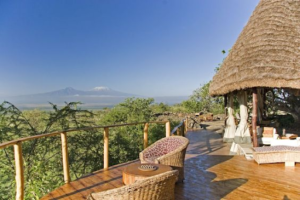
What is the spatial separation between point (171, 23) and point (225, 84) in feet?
82.1

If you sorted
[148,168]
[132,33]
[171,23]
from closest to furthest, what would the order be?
[148,168]
[171,23]
[132,33]

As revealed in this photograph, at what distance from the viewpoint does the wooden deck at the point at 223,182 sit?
3.45m

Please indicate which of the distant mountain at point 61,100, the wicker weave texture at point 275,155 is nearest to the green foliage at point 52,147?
the distant mountain at point 61,100

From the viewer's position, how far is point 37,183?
17.8 ft

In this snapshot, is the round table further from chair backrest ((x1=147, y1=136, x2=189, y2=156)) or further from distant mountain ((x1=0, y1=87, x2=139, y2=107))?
Answer: distant mountain ((x1=0, y1=87, x2=139, y2=107))

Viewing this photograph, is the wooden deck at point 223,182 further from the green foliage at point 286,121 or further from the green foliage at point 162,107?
the green foliage at point 162,107

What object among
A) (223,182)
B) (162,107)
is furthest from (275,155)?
(162,107)

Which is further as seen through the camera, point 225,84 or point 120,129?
point 120,129

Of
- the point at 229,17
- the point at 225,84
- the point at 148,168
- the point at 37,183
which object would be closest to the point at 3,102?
the point at 37,183

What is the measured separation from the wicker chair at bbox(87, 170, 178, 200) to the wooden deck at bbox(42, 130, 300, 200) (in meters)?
1.05

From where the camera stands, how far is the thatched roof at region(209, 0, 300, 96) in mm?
6094

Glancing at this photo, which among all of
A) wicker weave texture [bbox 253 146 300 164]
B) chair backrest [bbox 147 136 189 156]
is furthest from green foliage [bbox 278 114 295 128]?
chair backrest [bbox 147 136 189 156]

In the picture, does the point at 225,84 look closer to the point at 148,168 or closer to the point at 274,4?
the point at 274,4

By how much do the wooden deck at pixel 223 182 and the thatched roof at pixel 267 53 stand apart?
2.25 meters
